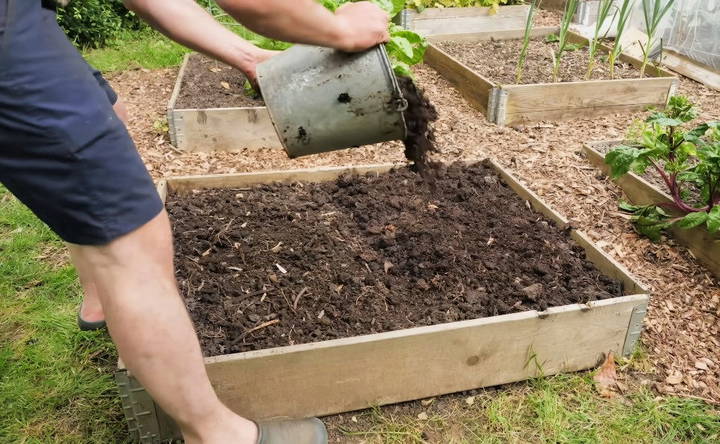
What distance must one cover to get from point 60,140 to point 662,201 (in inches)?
111

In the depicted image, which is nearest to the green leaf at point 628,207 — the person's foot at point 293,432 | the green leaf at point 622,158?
the green leaf at point 622,158

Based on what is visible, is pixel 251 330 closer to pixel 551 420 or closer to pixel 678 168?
pixel 551 420

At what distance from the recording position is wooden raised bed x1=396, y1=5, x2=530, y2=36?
6.53 m

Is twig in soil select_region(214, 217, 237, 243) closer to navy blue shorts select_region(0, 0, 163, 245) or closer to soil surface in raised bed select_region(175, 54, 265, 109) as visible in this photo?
navy blue shorts select_region(0, 0, 163, 245)

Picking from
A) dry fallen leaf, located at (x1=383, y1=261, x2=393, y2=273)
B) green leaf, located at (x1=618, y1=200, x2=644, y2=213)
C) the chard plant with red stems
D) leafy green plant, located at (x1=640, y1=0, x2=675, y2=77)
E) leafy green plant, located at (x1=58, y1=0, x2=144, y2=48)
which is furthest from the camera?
leafy green plant, located at (x1=58, y1=0, x2=144, y2=48)

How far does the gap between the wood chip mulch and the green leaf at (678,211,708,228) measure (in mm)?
273

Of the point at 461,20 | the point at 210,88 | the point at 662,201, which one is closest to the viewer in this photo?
the point at 662,201

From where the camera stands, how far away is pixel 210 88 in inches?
178

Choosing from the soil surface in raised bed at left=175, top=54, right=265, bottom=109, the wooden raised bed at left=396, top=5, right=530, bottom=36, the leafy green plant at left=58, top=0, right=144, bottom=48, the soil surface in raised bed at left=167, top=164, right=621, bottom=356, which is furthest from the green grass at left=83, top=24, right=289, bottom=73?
the soil surface in raised bed at left=167, top=164, right=621, bottom=356

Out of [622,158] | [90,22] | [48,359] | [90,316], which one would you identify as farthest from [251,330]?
[90,22]

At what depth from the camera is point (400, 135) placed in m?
1.95

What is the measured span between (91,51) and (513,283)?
563 cm

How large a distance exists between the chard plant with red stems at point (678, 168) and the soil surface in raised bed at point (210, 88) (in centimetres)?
244

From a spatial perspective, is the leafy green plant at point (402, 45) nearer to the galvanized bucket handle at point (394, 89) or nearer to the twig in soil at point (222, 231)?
the twig in soil at point (222, 231)
